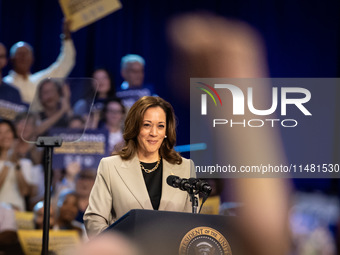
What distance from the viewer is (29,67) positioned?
182 inches

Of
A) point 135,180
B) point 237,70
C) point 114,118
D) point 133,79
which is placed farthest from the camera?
point 237,70

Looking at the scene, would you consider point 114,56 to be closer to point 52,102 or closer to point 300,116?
point 52,102

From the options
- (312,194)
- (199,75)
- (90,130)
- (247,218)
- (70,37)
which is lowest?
(312,194)

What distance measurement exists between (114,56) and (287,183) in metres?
2.15

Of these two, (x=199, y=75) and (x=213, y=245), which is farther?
(x=199, y=75)

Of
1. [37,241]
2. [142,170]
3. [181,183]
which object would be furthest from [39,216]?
[181,183]

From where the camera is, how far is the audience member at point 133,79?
183 inches

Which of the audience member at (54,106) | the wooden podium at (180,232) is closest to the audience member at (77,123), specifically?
the audience member at (54,106)

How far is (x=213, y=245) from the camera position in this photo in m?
1.23

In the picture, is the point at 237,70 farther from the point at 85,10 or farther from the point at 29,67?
the point at 29,67

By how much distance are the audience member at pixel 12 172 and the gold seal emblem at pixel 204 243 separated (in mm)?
3461

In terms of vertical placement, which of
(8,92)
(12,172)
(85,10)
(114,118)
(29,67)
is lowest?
(12,172)

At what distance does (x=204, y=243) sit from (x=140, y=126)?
80 cm

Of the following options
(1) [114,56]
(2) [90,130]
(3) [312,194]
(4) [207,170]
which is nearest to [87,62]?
(1) [114,56]
